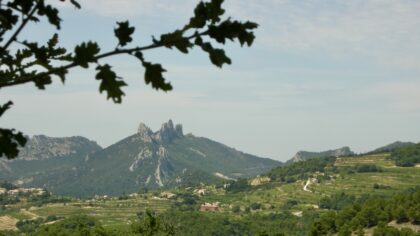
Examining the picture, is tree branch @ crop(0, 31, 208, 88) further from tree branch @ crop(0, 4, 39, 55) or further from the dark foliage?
the dark foliage

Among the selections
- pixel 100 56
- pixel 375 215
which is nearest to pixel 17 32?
pixel 100 56

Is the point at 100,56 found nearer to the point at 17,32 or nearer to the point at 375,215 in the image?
the point at 17,32

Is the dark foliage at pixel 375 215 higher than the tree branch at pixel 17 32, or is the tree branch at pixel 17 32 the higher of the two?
the tree branch at pixel 17 32

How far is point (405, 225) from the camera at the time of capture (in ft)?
510

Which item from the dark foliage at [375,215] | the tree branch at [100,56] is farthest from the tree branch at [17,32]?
the dark foliage at [375,215]

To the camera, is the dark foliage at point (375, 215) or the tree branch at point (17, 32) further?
the dark foliage at point (375, 215)

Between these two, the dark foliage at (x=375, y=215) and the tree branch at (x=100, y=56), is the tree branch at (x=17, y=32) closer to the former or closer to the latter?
the tree branch at (x=100, y=56)

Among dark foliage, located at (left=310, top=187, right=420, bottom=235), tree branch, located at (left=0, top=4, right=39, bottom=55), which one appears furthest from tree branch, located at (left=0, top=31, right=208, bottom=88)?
dark foliage, located at (left=310, top=187, right=420, bottom=235)

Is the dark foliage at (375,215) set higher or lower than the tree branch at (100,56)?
lower

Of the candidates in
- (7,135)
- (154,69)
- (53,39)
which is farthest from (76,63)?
(53,39)

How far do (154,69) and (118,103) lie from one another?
39cm

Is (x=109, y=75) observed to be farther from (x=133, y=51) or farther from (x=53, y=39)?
(x=53, y=39)

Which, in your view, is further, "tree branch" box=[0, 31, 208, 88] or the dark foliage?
the dark foliage

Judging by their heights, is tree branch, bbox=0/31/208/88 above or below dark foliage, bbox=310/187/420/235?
above
